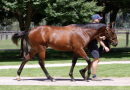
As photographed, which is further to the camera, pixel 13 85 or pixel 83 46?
pixel 83 46

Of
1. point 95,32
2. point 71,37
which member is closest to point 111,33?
point 95,32

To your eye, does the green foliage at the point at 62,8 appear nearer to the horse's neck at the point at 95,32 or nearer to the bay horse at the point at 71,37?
the bay horse at the point at 71,37

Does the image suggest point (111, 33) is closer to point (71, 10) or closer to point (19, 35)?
point (19, 35)

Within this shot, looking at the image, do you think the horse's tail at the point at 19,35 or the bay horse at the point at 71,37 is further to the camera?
the horse's tail at the point at 19,35

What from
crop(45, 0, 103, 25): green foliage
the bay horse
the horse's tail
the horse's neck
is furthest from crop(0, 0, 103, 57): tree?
the horse's neck

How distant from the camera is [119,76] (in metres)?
9.28

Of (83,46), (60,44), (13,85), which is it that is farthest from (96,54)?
(13,85)

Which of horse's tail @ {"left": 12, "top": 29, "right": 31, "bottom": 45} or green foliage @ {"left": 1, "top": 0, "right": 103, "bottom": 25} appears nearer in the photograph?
horse's tail @ {"left": 12, "top": 29, "right": 31, "bottom": 45}

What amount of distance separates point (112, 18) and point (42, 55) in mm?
17560

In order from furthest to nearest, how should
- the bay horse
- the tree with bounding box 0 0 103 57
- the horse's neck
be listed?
the tree with bounding box 0 0 103 57
the horse's neck
the bay horse

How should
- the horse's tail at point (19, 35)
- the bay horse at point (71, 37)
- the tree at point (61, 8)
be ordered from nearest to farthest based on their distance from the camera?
the bay horse at point (71, 37) → the horse's tail at point (19, 35) → the tree at point (61, 8)

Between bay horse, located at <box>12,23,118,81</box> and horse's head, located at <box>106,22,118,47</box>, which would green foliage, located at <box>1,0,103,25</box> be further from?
horse's head, located at <box>106,22,118,47</box>

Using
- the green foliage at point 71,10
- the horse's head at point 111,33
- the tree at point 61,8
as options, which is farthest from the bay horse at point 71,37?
the green foliage at point 71,10

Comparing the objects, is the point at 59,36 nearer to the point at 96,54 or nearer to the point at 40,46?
the point at 40,46
